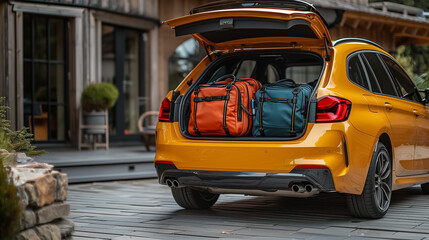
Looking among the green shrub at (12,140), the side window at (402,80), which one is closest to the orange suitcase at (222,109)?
the green shrub at (12,140)

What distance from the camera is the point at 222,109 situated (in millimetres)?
5629

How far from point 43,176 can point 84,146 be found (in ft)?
28.6

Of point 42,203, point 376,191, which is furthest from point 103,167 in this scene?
point 42,203

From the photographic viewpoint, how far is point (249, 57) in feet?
20.7

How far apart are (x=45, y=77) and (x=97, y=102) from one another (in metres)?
1.13

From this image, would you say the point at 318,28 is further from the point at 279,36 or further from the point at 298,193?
the point at 298,193

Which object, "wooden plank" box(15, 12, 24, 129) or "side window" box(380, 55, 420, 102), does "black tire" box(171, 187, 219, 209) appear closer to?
"side window" box(380, 55, 420, 102)

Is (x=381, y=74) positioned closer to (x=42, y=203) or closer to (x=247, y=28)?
(x=247, y=28)

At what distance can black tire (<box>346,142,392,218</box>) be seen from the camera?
5559 millimetres

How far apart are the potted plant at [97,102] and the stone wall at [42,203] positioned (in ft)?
26.7

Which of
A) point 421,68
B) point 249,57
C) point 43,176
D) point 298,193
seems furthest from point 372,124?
point 421,68

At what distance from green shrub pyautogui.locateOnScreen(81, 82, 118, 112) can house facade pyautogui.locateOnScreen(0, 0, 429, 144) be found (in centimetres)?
39

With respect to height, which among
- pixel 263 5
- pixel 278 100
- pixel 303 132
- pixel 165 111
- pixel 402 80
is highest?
pixel 263 5

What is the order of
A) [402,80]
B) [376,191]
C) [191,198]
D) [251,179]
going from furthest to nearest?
[402,80], [191,198], [376,191], [251,179]
